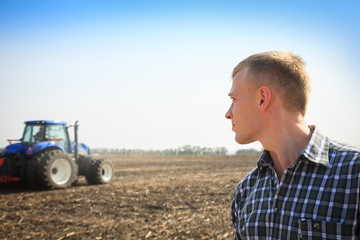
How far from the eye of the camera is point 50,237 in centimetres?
544

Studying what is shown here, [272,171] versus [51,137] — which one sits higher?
[51,137]

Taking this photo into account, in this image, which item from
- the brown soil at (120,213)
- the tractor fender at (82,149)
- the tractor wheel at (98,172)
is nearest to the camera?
the brown soil at (120,213)

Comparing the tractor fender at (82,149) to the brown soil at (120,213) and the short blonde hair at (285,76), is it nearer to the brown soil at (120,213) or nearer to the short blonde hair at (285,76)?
the brown soil at (120,213)

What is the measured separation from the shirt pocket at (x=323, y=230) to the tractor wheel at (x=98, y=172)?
1128 cm

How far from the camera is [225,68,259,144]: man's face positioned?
190cm

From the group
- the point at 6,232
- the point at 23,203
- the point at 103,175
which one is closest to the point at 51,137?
the point at 103,175

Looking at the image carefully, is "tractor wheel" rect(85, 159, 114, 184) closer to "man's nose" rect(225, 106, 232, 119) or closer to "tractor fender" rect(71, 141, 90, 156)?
"tractor fender" rect(71, 141, 90, 156)

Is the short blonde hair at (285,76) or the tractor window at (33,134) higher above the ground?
the tractor window at (33,134)

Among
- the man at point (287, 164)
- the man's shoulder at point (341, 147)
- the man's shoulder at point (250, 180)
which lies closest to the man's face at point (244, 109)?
the man at point (287, 164)

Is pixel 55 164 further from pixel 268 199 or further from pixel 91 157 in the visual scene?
pixel 268 199

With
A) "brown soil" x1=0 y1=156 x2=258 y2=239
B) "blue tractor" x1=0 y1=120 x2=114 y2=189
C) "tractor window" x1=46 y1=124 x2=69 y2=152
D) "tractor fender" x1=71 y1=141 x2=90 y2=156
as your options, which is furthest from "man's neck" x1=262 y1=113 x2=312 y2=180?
"tractor fender" x1=71 y1=141 x2=90 y2=156

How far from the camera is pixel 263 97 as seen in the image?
73.6 inches

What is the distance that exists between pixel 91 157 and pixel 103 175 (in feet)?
2.80

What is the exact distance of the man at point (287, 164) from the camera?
156 cm
